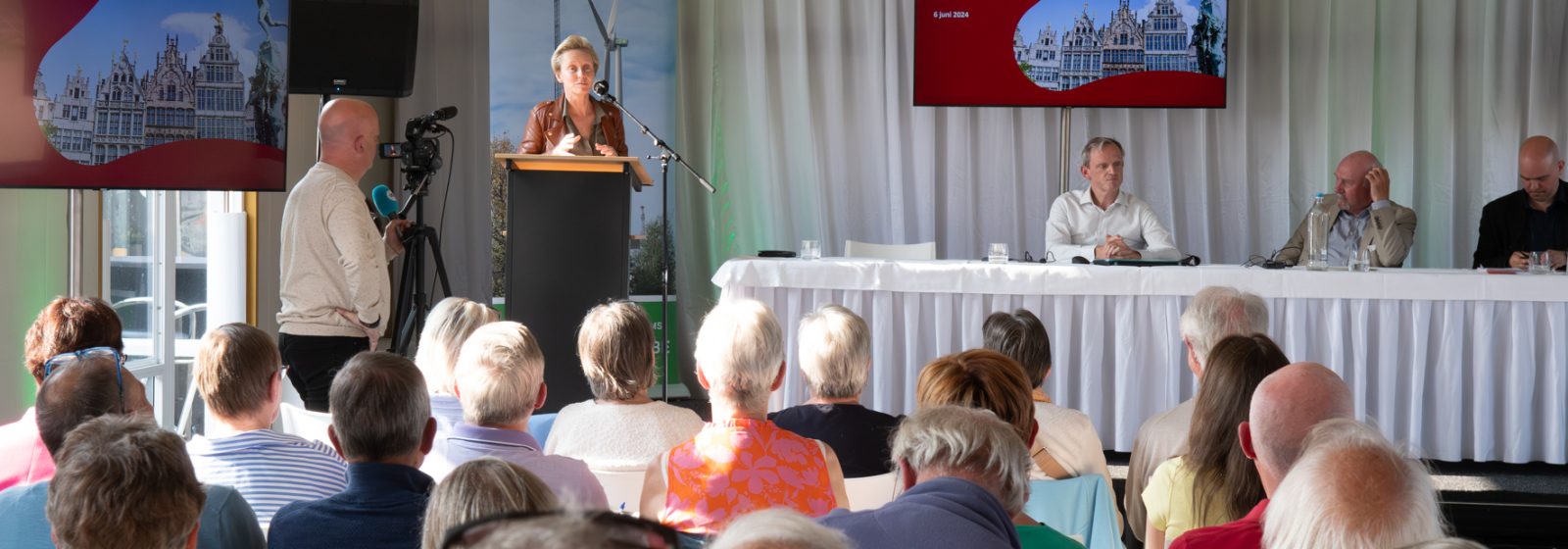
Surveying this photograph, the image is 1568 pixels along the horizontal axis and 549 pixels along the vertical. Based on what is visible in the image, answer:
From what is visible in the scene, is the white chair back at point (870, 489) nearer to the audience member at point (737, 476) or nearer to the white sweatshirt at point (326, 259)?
the audience member at point (737, 476)

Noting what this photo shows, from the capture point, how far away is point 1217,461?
6.64 ft

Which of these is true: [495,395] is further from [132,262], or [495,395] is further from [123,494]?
[132,262]

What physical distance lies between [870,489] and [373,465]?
84 centimetres

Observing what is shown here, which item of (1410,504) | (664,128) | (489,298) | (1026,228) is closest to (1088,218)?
(1026,228)

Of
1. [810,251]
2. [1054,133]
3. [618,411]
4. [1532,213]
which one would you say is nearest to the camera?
[618,411]

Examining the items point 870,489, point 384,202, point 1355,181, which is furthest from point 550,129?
point 1355,181

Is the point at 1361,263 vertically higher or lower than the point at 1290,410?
higher

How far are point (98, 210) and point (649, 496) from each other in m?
2.53

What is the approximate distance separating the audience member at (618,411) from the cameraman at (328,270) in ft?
3.95

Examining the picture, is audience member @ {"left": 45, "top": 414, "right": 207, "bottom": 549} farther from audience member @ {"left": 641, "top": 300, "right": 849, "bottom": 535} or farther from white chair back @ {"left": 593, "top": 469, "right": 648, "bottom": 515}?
white chair back @ {"left": 593, "top": 469, "right": 648, "bottom": 515}

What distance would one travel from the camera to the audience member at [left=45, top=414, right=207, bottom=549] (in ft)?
4.37

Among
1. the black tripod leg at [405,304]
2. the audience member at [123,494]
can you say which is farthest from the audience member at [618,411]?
the black tripod leg at [405,304]

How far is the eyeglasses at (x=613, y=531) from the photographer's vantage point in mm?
615

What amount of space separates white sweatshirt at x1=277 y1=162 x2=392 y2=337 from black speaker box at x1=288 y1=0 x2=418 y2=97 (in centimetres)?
108
